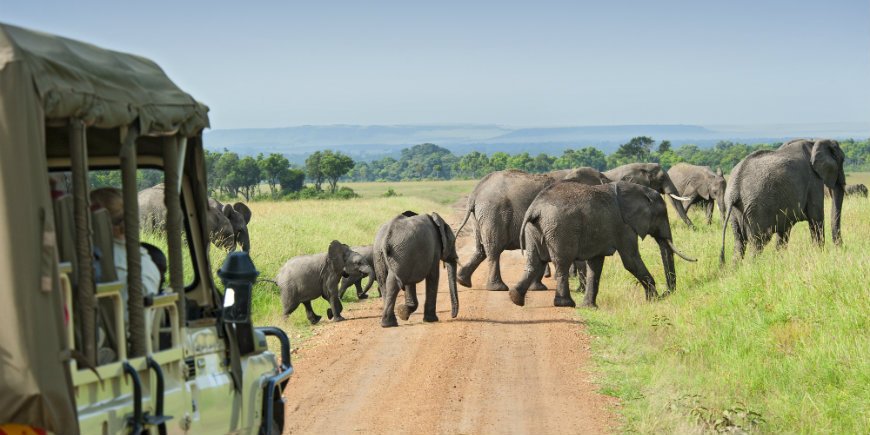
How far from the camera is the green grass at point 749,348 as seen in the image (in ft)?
29.8

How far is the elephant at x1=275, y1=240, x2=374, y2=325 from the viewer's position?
1577 centimetres

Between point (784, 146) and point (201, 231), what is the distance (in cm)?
1552

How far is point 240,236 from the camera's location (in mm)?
22703

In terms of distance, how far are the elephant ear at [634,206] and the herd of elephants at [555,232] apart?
0.01m

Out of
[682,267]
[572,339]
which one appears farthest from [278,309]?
[682,267]

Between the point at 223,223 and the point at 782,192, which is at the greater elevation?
the point at 782,192

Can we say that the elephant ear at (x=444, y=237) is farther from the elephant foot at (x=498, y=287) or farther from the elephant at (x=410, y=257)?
the elephant foot at (x=498, y=287)

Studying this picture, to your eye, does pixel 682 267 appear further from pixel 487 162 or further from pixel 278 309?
pixel 487 162

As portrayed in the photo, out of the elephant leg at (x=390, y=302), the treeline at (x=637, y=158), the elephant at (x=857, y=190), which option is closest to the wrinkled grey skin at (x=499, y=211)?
the elephant leg at (x=390, y=302)

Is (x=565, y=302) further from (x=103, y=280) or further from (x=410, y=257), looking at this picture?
(x=103, y=280)

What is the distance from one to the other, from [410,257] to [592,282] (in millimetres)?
3312

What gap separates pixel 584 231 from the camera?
1620 centimetres

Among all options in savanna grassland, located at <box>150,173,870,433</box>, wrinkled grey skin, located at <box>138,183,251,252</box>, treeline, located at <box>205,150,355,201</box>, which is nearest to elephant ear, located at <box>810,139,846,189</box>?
savanna grassland, located at <box>150,173,870,433</box>

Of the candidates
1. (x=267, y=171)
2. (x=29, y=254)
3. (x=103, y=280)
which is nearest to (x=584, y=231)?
(x=103, y=280)
